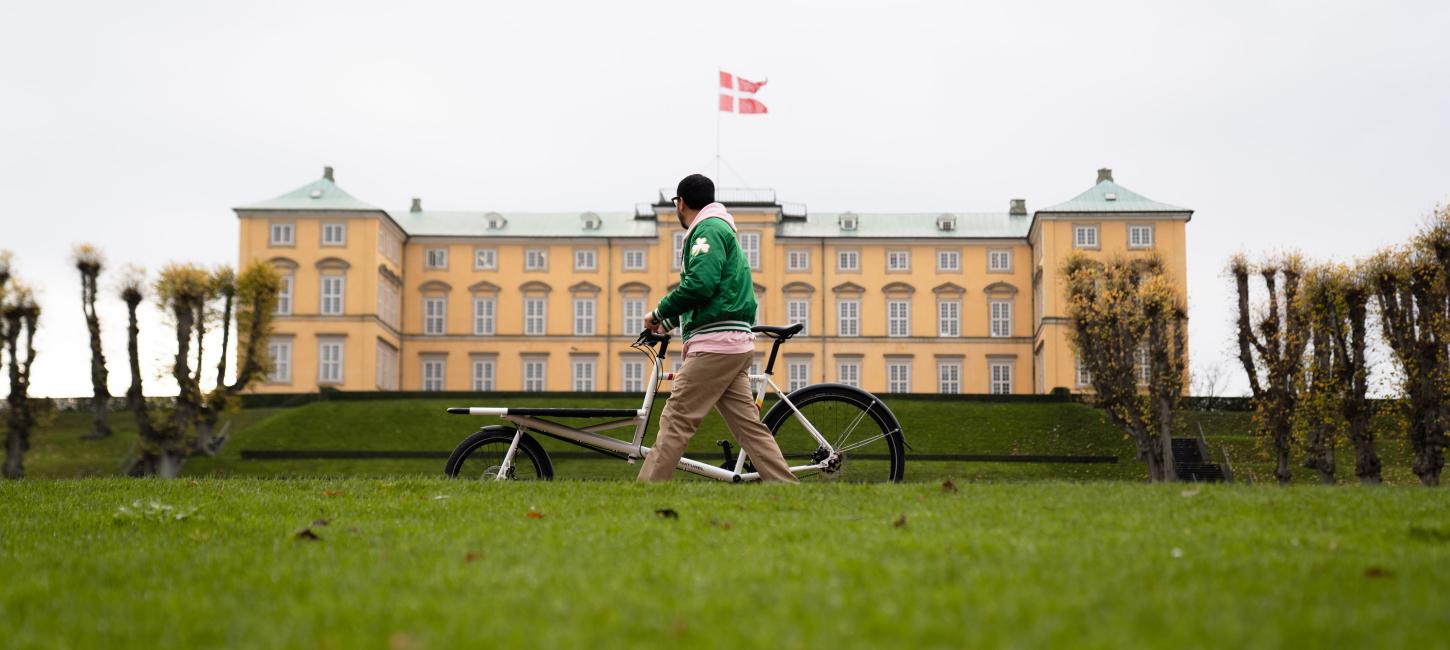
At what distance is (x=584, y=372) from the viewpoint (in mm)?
59812

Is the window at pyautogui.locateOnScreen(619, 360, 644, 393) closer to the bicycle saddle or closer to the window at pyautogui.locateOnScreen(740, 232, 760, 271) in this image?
the window at pyautogui.locateOnScreen(740, 232, 760, 271)

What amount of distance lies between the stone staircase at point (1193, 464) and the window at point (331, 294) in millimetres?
33245

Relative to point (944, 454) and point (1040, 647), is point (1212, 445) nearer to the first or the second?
point (944, 454)

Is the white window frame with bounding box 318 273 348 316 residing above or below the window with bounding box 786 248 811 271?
below

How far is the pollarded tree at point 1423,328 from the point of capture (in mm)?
24422

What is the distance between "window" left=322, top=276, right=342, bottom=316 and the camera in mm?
56125

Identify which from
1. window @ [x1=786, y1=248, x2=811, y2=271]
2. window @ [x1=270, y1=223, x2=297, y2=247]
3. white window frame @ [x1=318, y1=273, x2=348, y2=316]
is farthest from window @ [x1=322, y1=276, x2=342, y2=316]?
window @ [x1=786, y1=248, x2=811, y2=271]

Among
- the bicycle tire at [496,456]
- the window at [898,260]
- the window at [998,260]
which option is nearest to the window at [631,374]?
the window at [898,260]

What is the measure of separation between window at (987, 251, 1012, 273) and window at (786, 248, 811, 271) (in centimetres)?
752

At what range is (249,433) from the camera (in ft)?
129

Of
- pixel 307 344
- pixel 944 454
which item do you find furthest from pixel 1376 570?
pixel 307 344

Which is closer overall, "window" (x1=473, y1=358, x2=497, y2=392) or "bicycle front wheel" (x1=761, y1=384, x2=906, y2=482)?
"bicycle front wheel" (x1=761, y1=384, x2=906, y2=482)

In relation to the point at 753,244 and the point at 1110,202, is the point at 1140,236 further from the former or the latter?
the point at 753,244

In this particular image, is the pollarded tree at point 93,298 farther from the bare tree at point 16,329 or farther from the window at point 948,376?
the window at point 948,376
